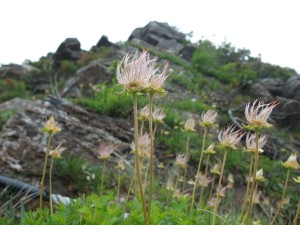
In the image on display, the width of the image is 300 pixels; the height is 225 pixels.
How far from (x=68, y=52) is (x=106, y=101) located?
14389mm

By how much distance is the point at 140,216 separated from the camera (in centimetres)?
164

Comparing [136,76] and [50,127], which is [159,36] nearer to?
[50,127]

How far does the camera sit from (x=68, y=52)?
69.1 ft

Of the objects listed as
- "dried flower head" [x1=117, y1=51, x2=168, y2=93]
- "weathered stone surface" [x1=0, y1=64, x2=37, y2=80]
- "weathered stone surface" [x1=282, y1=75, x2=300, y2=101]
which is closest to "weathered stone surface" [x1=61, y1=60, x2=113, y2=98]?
"weathered stone surface" [x1=282, y1=75, x2=300, y2=101]

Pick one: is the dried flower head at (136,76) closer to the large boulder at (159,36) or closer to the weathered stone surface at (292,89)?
the weathered stone surface at (292,89)

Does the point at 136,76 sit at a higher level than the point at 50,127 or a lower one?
higher

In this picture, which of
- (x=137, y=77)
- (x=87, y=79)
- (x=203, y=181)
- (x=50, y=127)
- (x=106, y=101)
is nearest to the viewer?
(x=137, y=77)

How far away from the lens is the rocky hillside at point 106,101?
5.13 m

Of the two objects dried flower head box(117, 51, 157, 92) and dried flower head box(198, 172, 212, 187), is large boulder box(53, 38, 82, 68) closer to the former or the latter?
dried flower head box(198, 172, 212, 187)

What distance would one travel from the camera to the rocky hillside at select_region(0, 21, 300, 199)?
16.8 ft

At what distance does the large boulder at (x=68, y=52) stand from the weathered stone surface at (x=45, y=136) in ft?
47.0

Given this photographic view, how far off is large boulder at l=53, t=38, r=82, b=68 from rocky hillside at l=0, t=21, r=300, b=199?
54mm

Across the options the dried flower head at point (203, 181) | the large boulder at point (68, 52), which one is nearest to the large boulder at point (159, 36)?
the large boulder at point (68, 52)

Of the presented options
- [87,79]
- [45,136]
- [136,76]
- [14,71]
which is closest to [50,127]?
[136,76]
